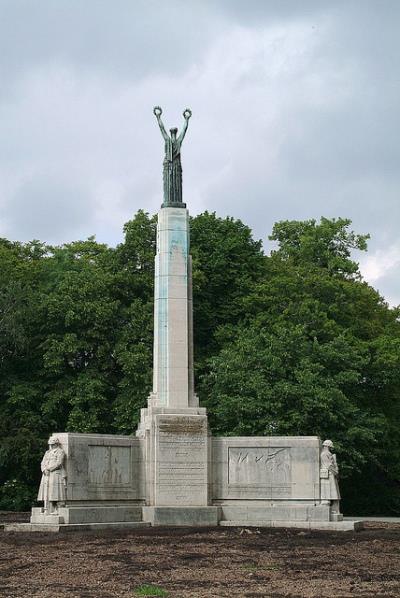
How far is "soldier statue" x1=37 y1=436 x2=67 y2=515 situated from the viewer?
26.3 meters

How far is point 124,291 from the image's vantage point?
45.0 m

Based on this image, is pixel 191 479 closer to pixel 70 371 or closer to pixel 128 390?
pixel 128 390

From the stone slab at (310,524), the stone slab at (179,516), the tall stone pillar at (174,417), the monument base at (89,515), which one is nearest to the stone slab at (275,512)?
the stone slab at (310,524)

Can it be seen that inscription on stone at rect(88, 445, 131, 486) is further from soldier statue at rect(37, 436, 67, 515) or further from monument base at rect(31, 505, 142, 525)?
soldier statue at rect(37, 436, 67, 515)

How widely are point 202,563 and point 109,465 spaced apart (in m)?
10.1

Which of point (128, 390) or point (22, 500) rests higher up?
point (128, 390)

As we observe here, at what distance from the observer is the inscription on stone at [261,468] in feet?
94.2

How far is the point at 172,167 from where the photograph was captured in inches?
1222

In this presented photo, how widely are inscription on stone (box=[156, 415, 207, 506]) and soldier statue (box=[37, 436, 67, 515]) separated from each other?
3.01 m

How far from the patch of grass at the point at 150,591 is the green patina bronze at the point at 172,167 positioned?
56.5ft

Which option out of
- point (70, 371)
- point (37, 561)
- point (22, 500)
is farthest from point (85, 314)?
point (37, 561)

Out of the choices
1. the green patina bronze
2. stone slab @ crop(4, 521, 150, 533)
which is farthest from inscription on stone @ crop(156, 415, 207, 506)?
the green patina bronze

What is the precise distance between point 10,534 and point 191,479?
19.3 ft

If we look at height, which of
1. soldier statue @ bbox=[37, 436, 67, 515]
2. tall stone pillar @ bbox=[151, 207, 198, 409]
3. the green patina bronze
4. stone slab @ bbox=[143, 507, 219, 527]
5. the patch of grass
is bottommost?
the patch of grass
